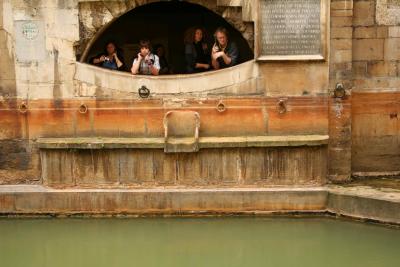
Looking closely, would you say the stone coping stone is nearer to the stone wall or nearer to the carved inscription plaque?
the stone wall

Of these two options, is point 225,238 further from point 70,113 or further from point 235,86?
point 70,113

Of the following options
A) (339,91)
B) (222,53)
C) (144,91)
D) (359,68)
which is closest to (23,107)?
(144,91)

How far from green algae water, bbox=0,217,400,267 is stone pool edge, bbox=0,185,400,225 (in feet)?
0.41

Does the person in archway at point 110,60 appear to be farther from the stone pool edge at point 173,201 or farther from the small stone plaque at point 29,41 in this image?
the stone pool edge at point 173,201

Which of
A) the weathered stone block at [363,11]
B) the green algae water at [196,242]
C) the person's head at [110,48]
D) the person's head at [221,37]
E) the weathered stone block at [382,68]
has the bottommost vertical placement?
the green algae water at [196,242]

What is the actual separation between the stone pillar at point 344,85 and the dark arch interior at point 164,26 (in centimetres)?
286

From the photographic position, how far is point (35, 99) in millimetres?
9000

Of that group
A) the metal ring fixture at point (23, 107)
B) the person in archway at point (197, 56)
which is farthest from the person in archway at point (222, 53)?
the metal ring fixture at point (23, 107)

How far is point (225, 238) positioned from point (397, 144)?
2777 mm

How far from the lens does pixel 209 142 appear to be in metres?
8.70

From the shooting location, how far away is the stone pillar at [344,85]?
872 cm

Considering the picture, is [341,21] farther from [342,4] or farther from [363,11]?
[363,11]

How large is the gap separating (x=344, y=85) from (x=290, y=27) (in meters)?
1.03

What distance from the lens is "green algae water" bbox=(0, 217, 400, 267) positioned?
25.3 feet
